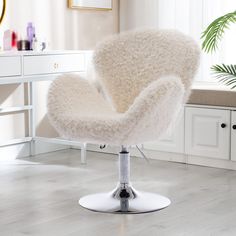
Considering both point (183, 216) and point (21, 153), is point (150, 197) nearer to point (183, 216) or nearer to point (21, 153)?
point (183, 216)

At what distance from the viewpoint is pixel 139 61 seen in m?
3.21

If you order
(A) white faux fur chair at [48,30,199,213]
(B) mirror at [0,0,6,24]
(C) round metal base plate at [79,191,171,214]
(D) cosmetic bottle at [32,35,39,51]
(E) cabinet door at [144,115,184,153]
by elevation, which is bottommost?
(C) round metal base plate at [79,191,171,214]

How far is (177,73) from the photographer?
119 inches

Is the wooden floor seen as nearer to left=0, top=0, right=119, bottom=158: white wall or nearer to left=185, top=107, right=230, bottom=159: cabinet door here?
left=185, top=107, right=230, bottom=159: cabinet door

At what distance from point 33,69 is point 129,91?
91 centimetres

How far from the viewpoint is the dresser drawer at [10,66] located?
3.63 m

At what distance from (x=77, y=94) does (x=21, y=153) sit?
4.70 ft

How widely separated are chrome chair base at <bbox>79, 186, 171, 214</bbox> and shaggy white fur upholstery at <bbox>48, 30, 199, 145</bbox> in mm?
336

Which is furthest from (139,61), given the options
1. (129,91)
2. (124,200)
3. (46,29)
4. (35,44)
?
(46,29)

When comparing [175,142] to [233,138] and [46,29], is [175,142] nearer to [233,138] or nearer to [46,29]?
[233,138]

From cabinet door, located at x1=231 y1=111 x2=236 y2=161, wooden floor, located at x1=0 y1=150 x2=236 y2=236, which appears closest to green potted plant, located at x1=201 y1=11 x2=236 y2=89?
cabinet door, located at x1=231 y1=111 x2=236 y2=161

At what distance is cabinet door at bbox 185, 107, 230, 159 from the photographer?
3.90 m

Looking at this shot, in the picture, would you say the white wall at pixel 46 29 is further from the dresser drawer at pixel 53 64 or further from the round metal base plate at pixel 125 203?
the round metal base plate at pixel 125 203

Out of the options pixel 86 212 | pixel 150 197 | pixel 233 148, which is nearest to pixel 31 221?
pixel 86 212
